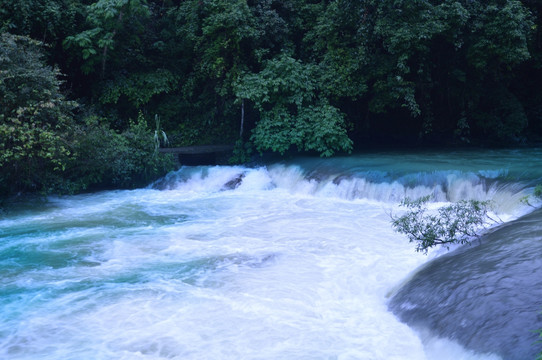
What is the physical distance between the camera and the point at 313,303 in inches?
244

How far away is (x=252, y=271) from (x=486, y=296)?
3.51 meters

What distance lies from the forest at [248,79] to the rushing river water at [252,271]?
1.76m

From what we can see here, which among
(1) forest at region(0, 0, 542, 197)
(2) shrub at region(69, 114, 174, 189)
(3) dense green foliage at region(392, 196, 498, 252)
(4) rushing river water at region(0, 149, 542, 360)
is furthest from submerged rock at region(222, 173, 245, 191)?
(3) dense green foliage at region(392, 196, 498, 252)

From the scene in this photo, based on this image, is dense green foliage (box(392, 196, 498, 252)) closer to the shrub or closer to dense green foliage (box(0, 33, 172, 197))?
dense green foliage (box(0, 33, 172, 197))

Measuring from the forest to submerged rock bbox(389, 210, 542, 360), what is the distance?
852cm

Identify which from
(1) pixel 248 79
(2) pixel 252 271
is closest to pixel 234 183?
(1) pixel 248 79

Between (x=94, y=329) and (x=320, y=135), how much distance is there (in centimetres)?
1010

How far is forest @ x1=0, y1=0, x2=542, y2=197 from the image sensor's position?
40.5 ft

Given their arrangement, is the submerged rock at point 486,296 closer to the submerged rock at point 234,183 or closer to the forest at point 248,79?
the submerged rock at point 234,183

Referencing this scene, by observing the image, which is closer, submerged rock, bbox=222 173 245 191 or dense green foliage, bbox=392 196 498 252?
dense green foliage, bbox=392 196 498 252

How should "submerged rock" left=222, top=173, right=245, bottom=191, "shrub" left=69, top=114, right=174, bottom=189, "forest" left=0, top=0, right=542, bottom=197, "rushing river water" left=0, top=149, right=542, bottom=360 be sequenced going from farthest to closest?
"submerged rock" left=222, top=173, right=245, bottom=191, "shrub" left=69, top=114, right=174, bottom=189, "forest" left=0, top=0, right=542, bottom=197, "rushing river water" left=0, top=149, right=542, bottom=360

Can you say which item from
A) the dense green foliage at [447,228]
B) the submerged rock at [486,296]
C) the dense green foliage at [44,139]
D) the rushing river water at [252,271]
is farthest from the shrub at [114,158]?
the submerged rock at [486,296]

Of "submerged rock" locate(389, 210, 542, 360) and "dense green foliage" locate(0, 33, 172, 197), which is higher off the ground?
"dense green foliage" locate(0, 33, 172, 197)

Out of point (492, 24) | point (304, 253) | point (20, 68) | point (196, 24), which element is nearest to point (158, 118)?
point (196, 24)
